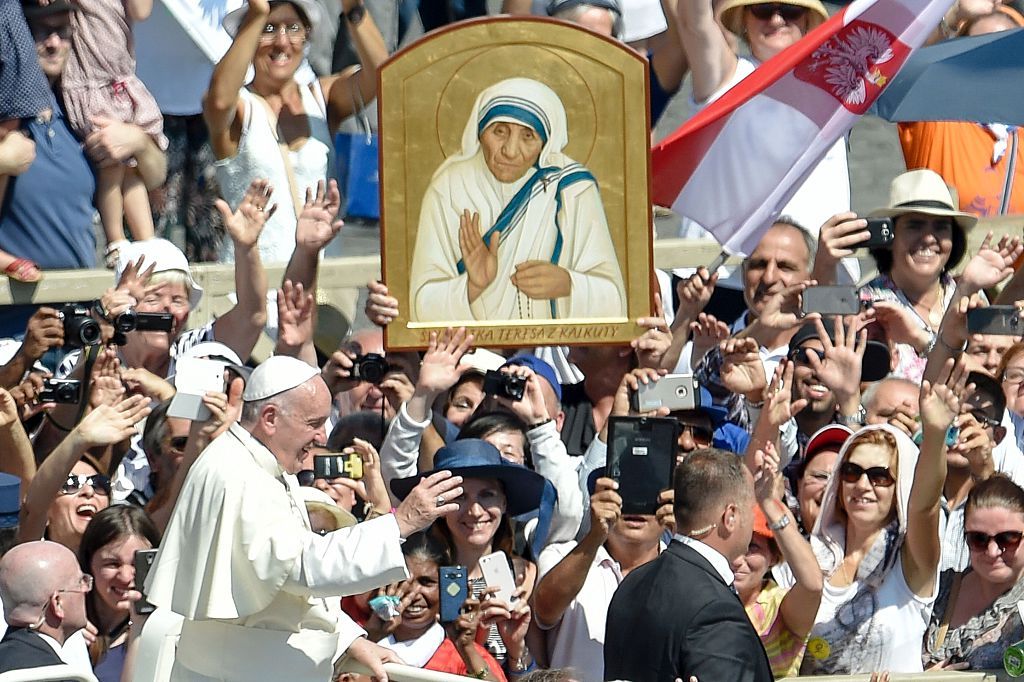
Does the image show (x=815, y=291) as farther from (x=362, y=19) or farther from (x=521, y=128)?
(x=362, y=19)

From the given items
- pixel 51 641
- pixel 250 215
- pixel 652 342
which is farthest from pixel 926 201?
pixel 51 641

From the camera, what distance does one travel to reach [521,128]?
8.49m

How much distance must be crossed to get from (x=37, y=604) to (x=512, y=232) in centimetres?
237

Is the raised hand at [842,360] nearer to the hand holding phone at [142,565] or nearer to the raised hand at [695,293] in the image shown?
the raised hand at [695,293]

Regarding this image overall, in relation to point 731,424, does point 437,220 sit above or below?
above

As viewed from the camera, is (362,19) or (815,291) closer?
(815,291)

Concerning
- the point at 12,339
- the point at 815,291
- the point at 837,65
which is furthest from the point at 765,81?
the point at 12,339

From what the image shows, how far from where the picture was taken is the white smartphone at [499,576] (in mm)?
7465

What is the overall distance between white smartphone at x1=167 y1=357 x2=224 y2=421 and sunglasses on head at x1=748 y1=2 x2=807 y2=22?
3.12 metres

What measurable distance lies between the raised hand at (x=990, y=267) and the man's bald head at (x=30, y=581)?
141 inches

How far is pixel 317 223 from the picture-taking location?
8.85 metres

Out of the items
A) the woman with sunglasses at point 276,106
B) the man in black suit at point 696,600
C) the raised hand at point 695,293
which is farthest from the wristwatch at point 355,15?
the man in black suit at point 696,600

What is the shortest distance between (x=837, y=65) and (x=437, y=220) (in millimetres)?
1924

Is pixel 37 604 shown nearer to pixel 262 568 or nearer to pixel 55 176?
pixel 262 568
